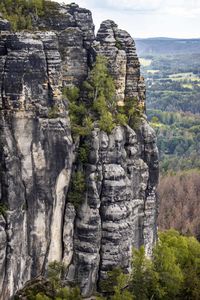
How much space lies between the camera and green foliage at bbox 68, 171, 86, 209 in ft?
137

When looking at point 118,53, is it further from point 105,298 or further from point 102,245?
point 105,298

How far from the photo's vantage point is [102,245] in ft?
142

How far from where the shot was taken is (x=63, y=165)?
133 feet

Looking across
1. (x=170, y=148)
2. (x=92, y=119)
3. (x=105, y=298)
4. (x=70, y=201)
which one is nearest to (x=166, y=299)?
(x=105, y=298)

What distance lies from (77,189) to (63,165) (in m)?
2.74

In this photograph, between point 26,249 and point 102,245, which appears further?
point 102,245

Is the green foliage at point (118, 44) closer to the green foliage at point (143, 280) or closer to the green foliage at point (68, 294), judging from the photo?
the green foliage at point (143, 280)

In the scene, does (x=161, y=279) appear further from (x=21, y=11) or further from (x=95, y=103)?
(x=21, y=11)

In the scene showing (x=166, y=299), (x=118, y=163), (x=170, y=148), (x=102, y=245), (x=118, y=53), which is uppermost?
(x=118, y=53)

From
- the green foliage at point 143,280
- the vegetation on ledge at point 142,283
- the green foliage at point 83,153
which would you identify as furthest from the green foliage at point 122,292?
the green foliage at point 83,153

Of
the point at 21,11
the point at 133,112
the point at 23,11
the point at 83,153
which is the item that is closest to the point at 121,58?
the point at 133,112

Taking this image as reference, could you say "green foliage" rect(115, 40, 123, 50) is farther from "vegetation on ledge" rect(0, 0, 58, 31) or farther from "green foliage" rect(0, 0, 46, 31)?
"green foliage" rect(0, 0, 46, 31)

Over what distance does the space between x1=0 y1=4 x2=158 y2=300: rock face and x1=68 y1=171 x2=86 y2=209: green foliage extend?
1.51 ft

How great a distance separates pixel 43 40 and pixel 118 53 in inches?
405
